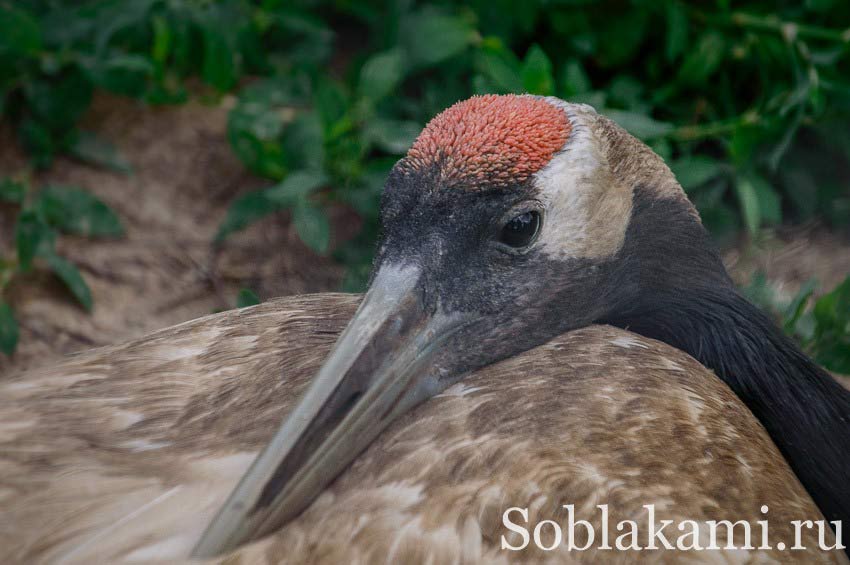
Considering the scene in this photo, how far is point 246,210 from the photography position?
281cm

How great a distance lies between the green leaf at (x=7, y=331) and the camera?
2.54 metres

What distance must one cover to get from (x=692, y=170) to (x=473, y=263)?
1.24 metres

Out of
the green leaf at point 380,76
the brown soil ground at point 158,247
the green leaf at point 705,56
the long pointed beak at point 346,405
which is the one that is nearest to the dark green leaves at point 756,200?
the green leaf at point 705,56

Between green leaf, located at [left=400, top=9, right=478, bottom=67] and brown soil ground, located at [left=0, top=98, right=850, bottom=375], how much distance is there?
521 mm

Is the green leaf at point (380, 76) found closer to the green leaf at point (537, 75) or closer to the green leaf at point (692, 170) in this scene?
the green leaf at point (537, 75)

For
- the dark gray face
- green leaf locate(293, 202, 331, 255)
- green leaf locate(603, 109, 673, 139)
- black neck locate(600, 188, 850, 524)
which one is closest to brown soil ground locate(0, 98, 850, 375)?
green leaf locate(293, 202, 331, 255)

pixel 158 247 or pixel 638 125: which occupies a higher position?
pixel 638 125

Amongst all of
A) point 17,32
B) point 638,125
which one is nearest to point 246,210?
point 17,32

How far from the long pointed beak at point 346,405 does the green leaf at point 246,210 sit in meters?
1.31

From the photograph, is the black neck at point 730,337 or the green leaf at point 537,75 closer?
the black neck at point 730,337

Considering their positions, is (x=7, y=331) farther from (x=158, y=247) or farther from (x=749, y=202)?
(x=749, y=202)

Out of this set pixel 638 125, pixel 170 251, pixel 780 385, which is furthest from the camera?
pixel 170 251

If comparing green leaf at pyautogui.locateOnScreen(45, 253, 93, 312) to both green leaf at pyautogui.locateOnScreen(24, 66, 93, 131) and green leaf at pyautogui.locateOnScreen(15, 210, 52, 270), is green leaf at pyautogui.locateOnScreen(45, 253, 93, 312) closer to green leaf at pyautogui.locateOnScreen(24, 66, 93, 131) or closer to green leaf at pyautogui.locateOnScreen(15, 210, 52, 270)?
green leaf at pyautogui.locateOnScreen(15, 210, 52, 270)

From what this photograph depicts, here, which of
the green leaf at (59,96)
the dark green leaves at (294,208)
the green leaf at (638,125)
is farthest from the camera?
the green leaf at (59,96)
